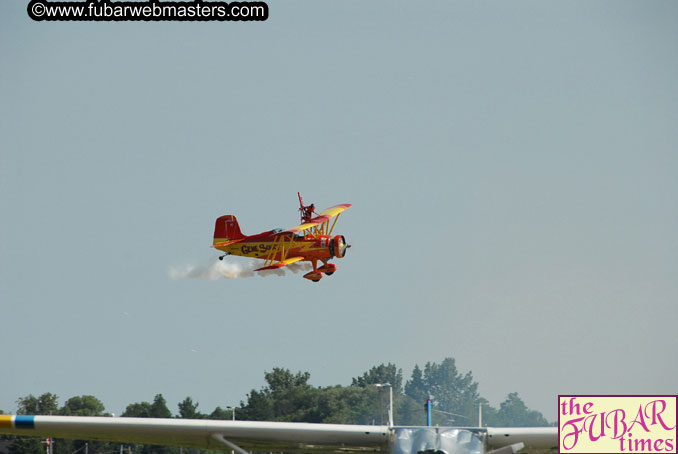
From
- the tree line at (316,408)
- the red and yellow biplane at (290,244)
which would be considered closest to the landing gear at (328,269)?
the red and yellow biplane at (290,244)

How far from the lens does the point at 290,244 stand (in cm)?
4925

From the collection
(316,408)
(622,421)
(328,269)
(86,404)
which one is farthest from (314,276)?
(86,404)

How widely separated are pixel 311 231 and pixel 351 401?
44436 mm

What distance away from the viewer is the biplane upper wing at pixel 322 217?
1921 inches

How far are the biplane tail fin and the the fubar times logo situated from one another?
29073 millimetres

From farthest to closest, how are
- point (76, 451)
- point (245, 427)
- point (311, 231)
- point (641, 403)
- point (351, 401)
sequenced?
point (351, 401) < point (76, 451) < point (311, 231) < point (245, 427) < point (641, 403)

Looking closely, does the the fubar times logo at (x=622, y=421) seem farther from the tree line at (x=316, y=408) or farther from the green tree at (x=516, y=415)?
the green tree at (x=516, y=415)

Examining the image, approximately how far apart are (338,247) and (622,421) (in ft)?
83.8

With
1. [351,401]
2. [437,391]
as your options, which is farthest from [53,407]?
[437,391]

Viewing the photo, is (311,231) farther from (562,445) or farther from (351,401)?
(351,401)

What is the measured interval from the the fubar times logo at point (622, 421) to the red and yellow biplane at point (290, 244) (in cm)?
2486

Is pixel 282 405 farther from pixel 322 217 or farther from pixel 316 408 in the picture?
pixel 322 217

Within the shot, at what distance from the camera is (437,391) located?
13750 centimetres

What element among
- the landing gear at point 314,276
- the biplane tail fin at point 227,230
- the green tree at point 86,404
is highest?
the biplane tail fin at point 227,230
